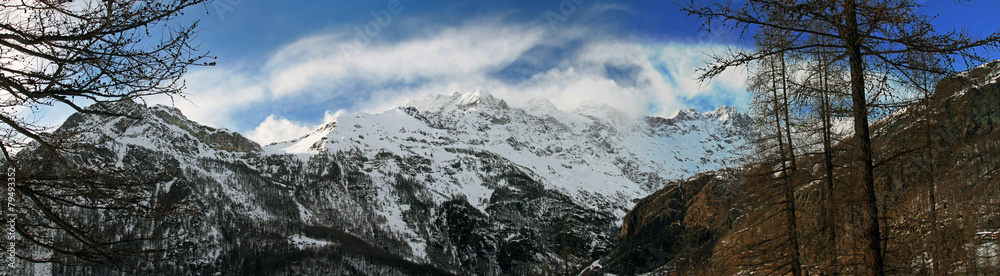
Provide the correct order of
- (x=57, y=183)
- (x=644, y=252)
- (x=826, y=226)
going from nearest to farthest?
(x=57, y=183), (x=826, y=226), (x=644, y=252)

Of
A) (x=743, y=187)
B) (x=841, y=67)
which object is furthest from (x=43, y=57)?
(x=743, y=187)

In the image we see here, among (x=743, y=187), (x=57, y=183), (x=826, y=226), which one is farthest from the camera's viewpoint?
(x=743, y=187)

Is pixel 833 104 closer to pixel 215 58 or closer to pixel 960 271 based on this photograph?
pixel 215 58

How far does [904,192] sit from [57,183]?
1674cm

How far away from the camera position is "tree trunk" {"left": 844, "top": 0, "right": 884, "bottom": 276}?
747cm

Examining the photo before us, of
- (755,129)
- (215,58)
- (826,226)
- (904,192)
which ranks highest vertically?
(755,129)

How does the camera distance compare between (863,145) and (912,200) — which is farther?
(912,200)

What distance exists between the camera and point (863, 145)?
25.1 feet

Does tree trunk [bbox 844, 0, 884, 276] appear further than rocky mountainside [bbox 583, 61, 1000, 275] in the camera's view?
No

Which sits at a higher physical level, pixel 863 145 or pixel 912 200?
pixel 863 145

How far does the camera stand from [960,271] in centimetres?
1655

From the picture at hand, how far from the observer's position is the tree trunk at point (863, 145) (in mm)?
7473

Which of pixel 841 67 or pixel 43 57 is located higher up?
pixel 841 67

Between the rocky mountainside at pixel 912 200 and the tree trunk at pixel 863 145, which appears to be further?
the rocky mountainside at pixel 912 200
